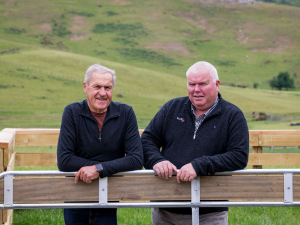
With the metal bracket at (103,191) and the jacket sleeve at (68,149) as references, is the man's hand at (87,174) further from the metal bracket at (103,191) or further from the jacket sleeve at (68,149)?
the jacket sleeve at (68,149)

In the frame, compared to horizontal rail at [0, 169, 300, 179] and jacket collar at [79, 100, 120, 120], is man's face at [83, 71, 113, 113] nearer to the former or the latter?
jacket collar at [79, 100, 120, 120]

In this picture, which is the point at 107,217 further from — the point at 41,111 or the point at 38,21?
the point at 38,21

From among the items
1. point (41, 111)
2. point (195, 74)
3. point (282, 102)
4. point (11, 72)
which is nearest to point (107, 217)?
point (195, 74)

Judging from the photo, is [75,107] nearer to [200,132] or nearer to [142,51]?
[200,132]

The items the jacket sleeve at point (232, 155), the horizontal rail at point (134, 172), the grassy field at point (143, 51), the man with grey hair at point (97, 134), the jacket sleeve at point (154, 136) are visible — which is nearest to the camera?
the horizontal rail at point (134, 172)

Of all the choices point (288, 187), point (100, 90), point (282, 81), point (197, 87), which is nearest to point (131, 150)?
point (100, 90)

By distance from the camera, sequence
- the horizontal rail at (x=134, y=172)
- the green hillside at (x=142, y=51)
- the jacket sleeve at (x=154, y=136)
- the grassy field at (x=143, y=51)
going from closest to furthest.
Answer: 1. the horizontal rail at (x=134, y=172)
2. the jacket sleeve at (x=154, y=136)
3. the grassy field at (x=143, y=51)
4. the green hillside at (x=142, y=51)

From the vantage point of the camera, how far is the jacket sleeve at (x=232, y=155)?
2.27 m

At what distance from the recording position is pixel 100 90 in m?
2.58

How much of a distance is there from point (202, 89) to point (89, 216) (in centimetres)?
126

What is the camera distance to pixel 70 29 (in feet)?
439

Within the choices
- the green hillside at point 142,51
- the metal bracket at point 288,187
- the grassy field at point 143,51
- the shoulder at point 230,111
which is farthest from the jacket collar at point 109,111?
the green hillside at point 142,51

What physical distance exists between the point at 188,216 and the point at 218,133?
67 centimetres

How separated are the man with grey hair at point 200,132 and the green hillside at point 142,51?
188 ft
